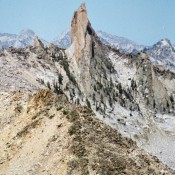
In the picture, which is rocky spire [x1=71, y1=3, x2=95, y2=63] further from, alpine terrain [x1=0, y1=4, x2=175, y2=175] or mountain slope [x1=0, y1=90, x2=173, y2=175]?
mountain slope [x1=0, y1=90, x2=173, y2=175]

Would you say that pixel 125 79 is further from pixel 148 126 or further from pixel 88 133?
pixel 88 133

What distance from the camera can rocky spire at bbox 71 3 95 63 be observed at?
11600 cm

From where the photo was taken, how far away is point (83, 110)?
3703 centimetres

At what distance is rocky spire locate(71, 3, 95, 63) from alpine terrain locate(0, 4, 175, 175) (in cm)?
23

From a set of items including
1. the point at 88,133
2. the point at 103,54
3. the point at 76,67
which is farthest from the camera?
the point at 103,54

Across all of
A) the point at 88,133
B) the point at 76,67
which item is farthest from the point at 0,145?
the point at 76,67

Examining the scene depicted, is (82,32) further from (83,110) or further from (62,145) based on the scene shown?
(62,145)

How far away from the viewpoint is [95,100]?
349 feet

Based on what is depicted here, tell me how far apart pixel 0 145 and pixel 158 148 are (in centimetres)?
6153

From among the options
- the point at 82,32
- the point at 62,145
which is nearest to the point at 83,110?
the point at 62,145

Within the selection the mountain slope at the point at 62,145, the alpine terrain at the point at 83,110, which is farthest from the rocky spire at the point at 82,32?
the mountain slope at the point at 62,145

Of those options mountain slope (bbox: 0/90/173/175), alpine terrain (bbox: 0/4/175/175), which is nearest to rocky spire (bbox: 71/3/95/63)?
alpine terrain (bbox: 0/4/175/175)

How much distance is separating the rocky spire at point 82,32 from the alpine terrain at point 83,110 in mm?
225

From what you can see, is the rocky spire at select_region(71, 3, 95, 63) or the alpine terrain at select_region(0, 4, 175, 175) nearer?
the alpine terrain at select_region(0, 4, 175, 175)
